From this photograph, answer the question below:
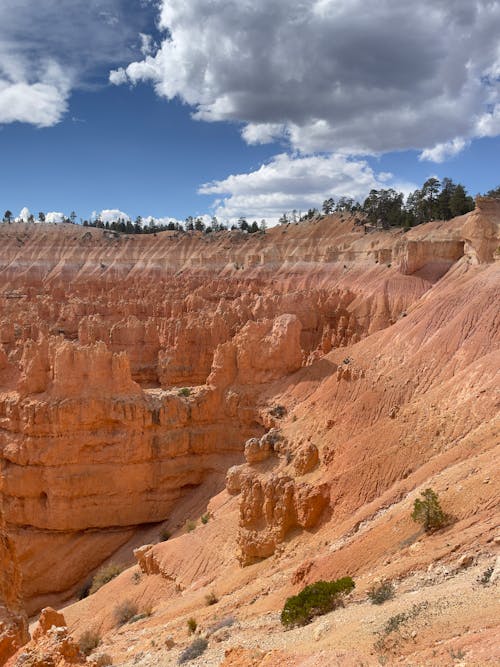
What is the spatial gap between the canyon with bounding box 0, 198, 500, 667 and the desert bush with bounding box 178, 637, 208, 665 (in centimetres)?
24

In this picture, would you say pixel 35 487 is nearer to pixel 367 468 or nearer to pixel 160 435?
pixel 160 435

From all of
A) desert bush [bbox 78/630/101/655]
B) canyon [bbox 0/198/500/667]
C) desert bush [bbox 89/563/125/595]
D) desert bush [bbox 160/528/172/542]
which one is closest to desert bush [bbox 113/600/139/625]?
canyon [bbox 0/198/500/667]

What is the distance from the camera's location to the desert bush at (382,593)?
351 inches

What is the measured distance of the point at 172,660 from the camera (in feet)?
33.7

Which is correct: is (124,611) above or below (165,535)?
below

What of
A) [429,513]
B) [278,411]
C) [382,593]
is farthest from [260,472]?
[382,593]

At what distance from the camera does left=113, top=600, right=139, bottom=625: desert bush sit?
1712cm

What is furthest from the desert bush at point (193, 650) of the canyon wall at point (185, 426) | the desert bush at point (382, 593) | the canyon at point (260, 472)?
the canyon wall at point (185, 426)

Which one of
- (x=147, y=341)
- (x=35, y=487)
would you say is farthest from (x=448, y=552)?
(x=147, y=341)

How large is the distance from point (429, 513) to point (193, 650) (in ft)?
17.5

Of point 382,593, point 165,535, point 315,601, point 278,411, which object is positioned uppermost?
point 278,411

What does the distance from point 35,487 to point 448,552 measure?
1947 cm

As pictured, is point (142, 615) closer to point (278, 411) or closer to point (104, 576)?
point (104, 576)

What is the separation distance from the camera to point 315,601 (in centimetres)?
988
